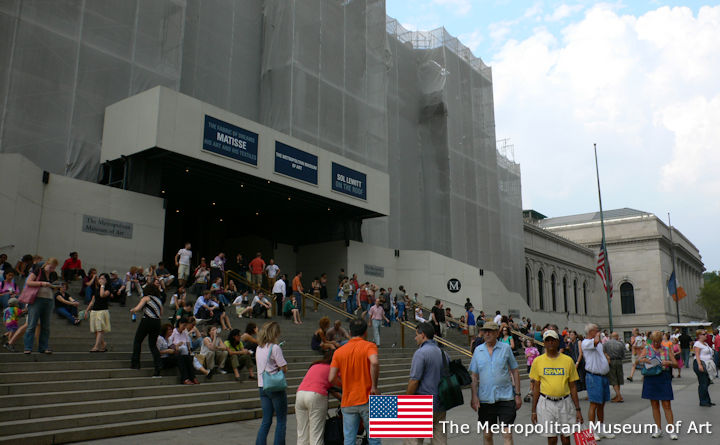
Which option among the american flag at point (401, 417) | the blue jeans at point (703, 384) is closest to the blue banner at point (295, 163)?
the blue jeans at point (703, 384)

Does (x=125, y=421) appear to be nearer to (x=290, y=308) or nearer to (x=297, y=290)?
(x=290, y=308)

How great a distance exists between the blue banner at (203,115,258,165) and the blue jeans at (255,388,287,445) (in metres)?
13.7

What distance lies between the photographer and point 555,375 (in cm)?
638

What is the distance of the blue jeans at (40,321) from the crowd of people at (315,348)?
0.02 metres

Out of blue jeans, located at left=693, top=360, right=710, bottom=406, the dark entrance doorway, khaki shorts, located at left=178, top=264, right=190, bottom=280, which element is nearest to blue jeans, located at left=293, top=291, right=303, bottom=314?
khaki shorts, located at left=178, top=264, right=190, bottom=280

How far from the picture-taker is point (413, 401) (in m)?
5.56

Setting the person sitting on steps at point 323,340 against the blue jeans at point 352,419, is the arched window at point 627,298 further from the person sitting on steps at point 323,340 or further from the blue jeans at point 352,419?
the blue jeans at point 352,419

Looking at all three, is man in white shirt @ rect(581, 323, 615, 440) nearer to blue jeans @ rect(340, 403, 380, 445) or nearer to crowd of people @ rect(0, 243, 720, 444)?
crowd of people @ rect(0, 243, 720, 444)

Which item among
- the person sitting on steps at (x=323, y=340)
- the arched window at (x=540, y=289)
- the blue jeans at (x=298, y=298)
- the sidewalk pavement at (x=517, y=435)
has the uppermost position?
the arched window at (x=540, y=289)

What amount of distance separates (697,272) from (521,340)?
3412 inches

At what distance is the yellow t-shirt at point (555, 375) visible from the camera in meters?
6.32

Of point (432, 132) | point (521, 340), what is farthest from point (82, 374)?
point (432, 132)

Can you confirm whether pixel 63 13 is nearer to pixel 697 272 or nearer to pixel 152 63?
pixel 152 63

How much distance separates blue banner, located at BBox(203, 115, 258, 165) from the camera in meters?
19.2
